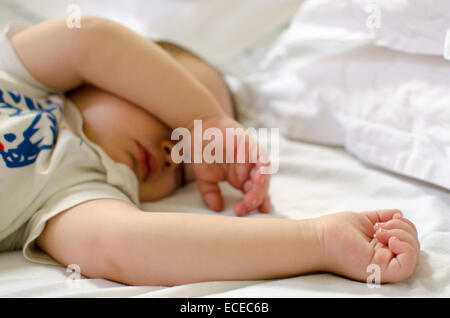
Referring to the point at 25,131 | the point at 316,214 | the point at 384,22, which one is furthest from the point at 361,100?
the point at 25,131

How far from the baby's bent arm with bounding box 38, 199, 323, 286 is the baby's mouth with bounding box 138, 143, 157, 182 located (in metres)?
0.22

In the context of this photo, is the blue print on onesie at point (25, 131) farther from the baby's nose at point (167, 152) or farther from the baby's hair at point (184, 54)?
the baby's hair at point (184, 54)

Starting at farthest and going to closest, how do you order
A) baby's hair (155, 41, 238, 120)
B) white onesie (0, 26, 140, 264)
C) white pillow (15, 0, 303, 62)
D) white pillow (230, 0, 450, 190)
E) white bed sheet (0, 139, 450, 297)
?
1. white pillow (15, 0, 303, 62)
2. baby's hair (155, 41, 238, 120)
3. white pillow (230, 0, 450, 190)
4. white onesie (0, 26, 140, 264)
5. white bed sheet (0, 139, 450, 297)

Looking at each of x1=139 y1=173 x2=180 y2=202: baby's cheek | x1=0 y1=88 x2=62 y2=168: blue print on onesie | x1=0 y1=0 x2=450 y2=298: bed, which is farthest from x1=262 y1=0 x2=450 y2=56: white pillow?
x1=0 y1=88 x2=62 y2=168: blue print on onesie

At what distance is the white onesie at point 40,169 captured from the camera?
622 millimetres

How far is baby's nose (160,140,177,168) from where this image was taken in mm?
800

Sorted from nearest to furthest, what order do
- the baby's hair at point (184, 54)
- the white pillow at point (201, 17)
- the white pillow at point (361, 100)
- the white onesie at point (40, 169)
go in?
the white onesie at point (40, 169)
the white pillow at point (361, 100)
the baby's hair at point (184, 54)
the white pillow at point (201, 17)

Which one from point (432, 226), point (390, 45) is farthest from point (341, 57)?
point (432, 226)

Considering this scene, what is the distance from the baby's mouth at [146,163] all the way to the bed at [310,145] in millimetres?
60

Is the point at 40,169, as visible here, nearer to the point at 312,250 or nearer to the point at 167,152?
the point at 167,152

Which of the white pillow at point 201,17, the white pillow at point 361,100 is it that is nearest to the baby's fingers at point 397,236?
the white pillow at point 361,100

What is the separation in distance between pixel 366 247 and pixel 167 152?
0.42m

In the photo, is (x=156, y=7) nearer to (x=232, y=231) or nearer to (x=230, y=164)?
(x=230, y=164)

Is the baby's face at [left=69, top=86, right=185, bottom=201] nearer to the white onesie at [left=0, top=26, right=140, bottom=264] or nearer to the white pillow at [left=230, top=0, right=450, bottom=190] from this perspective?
the white onesie at [left=0, top=26, right=140, bottom=264]
